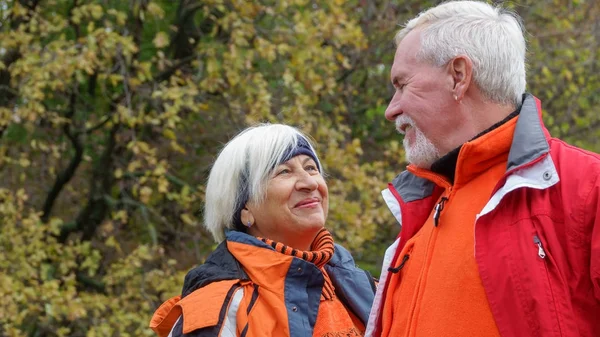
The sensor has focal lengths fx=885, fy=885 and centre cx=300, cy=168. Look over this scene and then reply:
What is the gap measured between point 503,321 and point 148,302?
4.68 m

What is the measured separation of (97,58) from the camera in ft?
20.7

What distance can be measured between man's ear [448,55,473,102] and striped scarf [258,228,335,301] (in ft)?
2.89

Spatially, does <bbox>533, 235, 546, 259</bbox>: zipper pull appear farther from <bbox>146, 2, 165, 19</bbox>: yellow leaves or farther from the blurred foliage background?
<bbox>146, 2, 165, 19</bbox>: yellow leaves

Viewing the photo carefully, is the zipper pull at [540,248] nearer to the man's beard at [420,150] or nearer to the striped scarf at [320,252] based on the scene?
the man's beard at [420,150]

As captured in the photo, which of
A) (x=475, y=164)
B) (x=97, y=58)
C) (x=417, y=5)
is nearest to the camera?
(x=475, y=164)

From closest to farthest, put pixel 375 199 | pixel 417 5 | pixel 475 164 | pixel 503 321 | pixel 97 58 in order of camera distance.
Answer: pixel 503 321, pixel 475 164, pixel 97 58, pixel 375 199, pixel 417 5

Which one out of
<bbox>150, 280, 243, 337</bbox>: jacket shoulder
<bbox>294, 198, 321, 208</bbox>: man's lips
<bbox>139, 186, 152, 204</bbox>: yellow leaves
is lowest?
<bbox>139, 186, 152, 204</bbox>: yellow leaves

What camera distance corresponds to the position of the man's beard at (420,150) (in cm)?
241

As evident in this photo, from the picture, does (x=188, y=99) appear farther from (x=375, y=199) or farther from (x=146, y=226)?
(x=375, y=199)

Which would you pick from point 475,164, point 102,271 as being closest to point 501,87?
point 475,164

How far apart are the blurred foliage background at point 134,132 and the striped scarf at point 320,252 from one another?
3135 mm

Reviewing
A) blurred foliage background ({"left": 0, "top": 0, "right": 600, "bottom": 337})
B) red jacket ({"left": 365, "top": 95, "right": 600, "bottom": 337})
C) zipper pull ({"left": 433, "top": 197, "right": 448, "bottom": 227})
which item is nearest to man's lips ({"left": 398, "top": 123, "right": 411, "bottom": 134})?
zipper pull ({"left": 433, "top": 197, "right": 448, "bottom": 227})

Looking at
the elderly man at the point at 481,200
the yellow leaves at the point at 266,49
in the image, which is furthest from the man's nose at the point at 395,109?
the yellow leaves at the point at 266,49

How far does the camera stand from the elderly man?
6.68 ft
